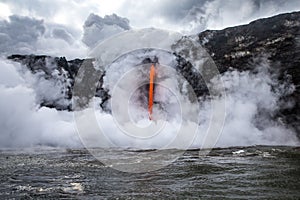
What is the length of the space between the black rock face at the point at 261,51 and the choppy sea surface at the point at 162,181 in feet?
92.1

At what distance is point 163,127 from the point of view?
48.0 m

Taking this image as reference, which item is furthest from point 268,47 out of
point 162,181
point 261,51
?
point 162,181

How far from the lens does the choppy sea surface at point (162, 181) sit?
15.1 metres

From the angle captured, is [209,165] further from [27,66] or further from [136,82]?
[27,66]

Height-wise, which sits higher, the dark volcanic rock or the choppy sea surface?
the dark volcanic rock

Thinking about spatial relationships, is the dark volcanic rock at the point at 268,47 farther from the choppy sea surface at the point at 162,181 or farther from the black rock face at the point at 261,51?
the choppy sea surface at the point at 162,181

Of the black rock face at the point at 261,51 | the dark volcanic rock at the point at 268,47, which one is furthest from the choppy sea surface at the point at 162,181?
the dark volcanic rock at the point at 268,47

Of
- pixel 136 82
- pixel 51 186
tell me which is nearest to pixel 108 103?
pixel 136 82

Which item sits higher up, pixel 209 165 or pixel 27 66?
pixel 27 66

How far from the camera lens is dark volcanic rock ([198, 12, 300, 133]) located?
51.2 m

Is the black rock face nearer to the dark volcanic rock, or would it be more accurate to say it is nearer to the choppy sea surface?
the dark volcanic rock

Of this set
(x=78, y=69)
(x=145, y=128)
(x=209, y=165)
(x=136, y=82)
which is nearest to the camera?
(x=209, y=165)

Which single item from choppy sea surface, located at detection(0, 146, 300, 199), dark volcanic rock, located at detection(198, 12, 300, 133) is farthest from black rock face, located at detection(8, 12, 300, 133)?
choppy sea surface, located at detection(0, 146, 300, 199)

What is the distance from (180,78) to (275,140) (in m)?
20.9
